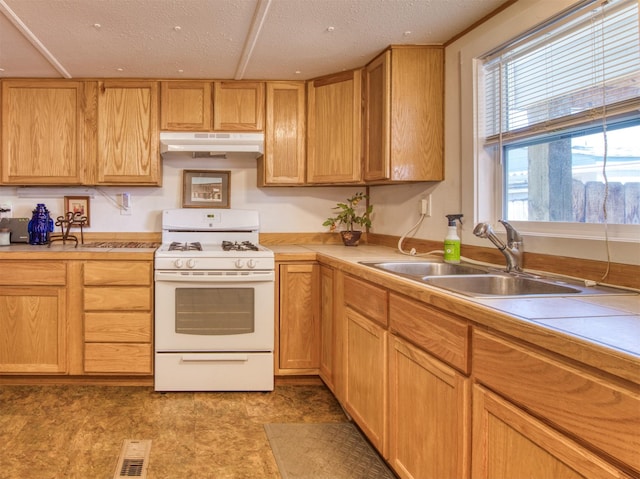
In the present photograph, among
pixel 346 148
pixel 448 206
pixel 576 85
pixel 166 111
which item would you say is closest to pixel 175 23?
pixel 166 111

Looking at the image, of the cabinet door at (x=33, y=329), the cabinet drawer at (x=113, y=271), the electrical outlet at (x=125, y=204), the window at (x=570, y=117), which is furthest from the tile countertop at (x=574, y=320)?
Answer: the electrical outlet at (x=125, y=204)

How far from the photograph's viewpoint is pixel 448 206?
2.62 meters

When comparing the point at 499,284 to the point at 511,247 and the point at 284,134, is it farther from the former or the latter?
the point at 284,134

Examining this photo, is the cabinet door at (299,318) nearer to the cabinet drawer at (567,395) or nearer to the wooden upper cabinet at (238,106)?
the wooden upper cabinet at (238,106)

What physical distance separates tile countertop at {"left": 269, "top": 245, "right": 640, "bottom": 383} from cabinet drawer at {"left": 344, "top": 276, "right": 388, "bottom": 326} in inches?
14.2

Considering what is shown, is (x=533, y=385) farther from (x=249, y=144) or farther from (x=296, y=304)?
(x=249, y=144)

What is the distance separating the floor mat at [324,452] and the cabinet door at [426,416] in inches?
10.8

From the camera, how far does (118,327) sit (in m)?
2.96

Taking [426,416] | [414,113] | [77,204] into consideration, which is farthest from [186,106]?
[426,416]

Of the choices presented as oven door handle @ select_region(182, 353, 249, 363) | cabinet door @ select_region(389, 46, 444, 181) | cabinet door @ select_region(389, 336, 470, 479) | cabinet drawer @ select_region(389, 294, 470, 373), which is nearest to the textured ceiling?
cabinet door @ select_region(389, 46, 444, 181)

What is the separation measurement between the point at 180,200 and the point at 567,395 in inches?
123

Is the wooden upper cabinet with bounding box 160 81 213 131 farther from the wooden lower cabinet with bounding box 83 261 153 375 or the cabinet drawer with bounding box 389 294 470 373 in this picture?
the cabinet drawer with bounding box 389 294 470 373

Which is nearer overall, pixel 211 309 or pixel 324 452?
pixel 324 452

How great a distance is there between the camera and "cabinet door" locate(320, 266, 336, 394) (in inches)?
108
